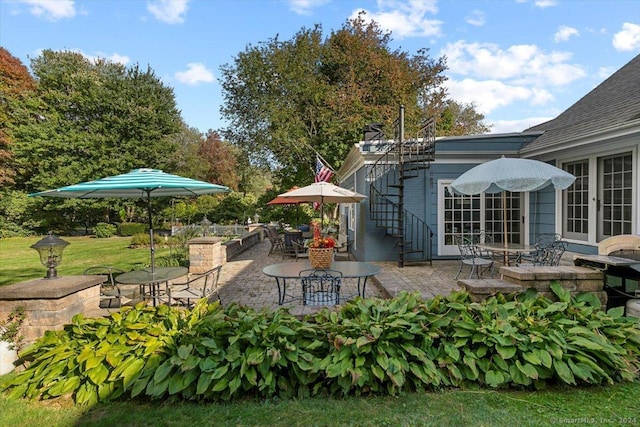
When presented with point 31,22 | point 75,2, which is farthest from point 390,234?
point 31,22

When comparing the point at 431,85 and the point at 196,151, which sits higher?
the point at 431,85

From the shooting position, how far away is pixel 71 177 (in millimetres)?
20844

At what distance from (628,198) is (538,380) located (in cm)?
499

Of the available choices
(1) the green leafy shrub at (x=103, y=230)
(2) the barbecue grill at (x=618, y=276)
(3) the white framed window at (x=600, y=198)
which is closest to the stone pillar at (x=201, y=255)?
(2) the barbecue grill at (x=618, y=276)

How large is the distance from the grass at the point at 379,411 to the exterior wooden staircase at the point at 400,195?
541 centimetres

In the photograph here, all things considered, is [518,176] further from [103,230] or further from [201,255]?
[103,230]

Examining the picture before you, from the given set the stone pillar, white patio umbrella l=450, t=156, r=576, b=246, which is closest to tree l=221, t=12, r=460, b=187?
the stone pillar

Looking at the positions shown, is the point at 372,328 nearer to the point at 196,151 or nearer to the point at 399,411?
the point at 399,411

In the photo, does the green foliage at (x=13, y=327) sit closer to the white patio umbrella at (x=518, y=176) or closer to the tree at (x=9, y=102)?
the white patio umbrella at (x=518, y=176)

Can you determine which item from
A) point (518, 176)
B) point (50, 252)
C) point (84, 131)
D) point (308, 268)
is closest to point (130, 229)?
point (84, 131)

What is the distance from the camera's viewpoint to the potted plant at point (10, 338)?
3109 mm

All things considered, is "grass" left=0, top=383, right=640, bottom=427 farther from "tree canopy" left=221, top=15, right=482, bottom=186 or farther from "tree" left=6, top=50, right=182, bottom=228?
"tree" left=6, top=50, right=182, bottom=228

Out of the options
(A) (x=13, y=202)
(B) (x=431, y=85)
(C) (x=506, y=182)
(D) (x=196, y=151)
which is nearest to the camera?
(C) (x=506, y=182)

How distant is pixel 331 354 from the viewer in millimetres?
2859
